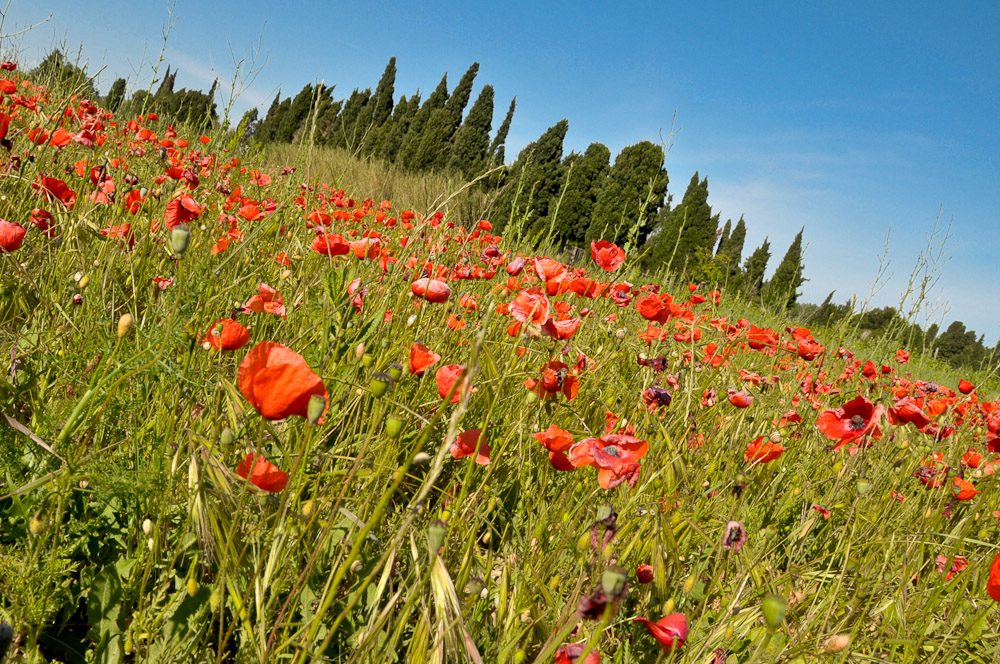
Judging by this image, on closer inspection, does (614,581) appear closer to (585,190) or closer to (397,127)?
(585,190)

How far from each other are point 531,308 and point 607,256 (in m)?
0.66

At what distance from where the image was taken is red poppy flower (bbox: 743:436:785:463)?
161 centimetres

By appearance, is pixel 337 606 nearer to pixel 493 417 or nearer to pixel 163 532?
pixel 163 532

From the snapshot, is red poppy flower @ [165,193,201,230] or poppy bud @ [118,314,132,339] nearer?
poppy bud @ [118,314,132,339]

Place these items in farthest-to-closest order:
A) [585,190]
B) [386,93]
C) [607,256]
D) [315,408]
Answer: [386,93], [585,190], [607,256], [315,408]

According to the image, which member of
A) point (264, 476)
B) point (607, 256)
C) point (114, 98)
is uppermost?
point (114, 98)

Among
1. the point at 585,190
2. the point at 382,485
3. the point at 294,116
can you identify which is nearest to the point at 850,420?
the point at 382,485

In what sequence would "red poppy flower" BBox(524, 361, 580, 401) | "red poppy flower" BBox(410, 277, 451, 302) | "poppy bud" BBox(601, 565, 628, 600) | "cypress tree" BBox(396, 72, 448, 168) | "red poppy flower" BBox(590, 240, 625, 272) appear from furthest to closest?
1. "cypress tree" BBox(396, 72, 448, 168)
2. "red poppy flower" BBox(590, 240, 625, 272)
3. "red poppy flower" BBox(410, 277, 451, 302)
4. "red poppy flower" BBox(524, 361, 580, 401)
5. "poppy bud" BBox(601, 565, 628, 600)

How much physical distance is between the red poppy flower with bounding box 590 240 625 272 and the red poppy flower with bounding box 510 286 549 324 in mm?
573

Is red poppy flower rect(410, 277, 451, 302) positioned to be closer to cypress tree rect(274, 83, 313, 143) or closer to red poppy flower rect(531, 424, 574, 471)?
red poppy flower rect(531, 424, 574, 471)

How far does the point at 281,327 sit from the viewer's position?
1.69 m

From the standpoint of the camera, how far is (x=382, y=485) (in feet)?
4.09

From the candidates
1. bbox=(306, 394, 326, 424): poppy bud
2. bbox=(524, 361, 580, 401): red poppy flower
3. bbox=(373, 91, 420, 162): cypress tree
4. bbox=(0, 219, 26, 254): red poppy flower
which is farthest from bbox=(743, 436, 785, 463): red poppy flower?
bbox=(373, 91, 420, 162): cypress tree

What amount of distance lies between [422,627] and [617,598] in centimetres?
34
